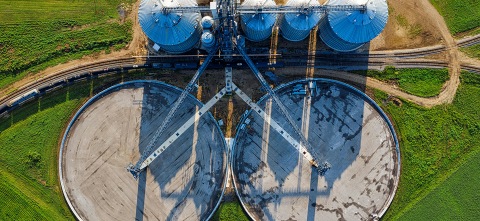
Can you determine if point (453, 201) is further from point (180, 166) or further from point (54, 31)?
point (54, 31)

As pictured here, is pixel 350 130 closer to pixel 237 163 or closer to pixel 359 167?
pixel 359 167

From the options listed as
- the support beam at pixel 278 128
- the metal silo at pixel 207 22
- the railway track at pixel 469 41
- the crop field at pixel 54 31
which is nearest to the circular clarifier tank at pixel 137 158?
the support beam at pixel 278 128

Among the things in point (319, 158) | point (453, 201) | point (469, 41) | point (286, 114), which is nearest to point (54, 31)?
point (286, 114)

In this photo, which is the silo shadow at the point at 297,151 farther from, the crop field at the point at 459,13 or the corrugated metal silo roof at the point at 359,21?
the crop field at the point at 459,13

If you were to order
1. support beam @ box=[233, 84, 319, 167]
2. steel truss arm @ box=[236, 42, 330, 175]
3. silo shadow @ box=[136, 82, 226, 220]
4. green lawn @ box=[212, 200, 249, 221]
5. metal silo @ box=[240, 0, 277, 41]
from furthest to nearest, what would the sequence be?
support beam @ box=[233, 84, 319, 167] → silo shadow @ box=[136, 82, 226, 220] → green lawn @ box=[212, 200, 249, 221] → steel truss arm @ box=[236, 42, 330, 175] → metal silo @ box=[240, 0, 277, 41]

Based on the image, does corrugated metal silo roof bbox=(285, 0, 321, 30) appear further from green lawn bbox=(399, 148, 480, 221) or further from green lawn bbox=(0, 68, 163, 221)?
green lawn bbox=(0, 68, 163, 221)

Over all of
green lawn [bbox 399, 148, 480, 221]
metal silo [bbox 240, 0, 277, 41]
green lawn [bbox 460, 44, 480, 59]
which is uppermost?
green lawn [bbox 460, 44, 480, 59]

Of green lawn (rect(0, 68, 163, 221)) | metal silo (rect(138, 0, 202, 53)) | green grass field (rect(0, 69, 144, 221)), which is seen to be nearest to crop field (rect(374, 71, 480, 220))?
metal silo (rect(138, 0, 202, 53))
